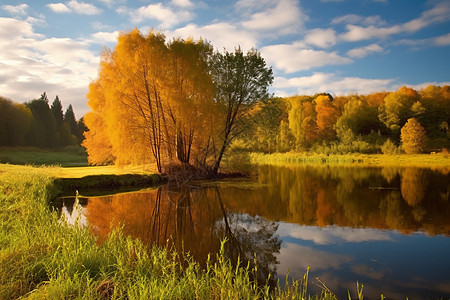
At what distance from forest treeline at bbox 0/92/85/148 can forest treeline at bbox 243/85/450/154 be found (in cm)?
4021

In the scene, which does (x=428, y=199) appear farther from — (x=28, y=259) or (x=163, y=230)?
(x=28, y=259)

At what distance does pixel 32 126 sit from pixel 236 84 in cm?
4914

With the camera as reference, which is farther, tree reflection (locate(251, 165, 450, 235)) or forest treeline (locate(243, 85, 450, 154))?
forest treeline (locate(243, 85, 450, 154))

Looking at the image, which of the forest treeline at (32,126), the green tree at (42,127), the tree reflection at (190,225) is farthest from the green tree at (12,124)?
the tree reflection at (190,225)

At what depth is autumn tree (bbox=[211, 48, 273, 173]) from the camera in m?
21.7

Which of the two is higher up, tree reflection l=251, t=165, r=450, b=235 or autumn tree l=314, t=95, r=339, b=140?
autumn tree l=314, t=95, r=339, b=140

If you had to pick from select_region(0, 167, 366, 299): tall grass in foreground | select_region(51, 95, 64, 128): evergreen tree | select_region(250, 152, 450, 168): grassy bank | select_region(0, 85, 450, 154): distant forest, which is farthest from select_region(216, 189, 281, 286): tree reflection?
select_region(51, 95, 64, 128): evergreen tree

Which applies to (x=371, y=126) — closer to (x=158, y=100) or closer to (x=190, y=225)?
(x=158, y=100)

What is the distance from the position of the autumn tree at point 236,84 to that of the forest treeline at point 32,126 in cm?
4198

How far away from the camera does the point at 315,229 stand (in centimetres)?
905

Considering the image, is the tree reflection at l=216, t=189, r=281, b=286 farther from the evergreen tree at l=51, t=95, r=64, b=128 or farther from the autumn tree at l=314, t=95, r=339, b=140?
the evergreen tree at l=51, t=95, r=64, b=128

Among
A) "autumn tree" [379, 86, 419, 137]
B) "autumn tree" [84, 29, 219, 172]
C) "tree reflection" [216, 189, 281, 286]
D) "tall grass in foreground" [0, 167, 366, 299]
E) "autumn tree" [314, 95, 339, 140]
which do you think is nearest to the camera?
"tall grass in foreground" [0, 167, 366, 299]

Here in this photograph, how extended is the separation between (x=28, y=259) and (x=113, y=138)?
14092mm

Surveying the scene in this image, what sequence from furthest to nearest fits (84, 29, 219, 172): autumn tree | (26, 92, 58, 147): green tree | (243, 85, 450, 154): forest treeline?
(26, 92, 58, 147): green tree → (243, 85, 450, 154): forest treeline → (84, 29, 219, 172): autumn tree
